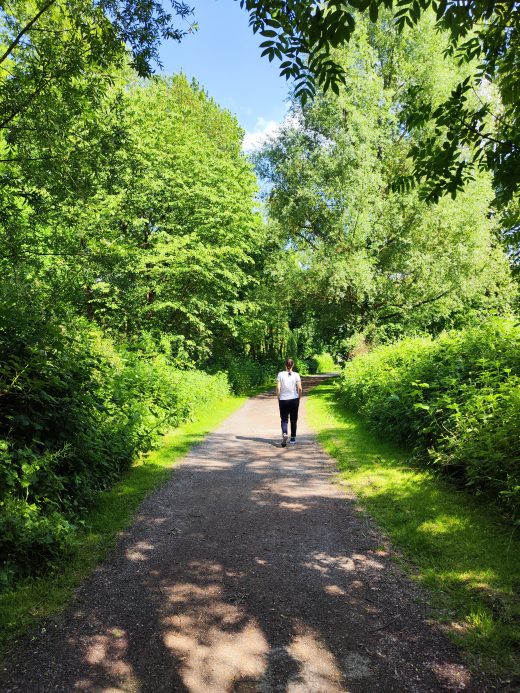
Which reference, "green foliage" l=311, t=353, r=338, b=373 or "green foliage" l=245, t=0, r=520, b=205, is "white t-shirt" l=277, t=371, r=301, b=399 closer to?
"green foliage" l=245, t=0, r=520, b=205

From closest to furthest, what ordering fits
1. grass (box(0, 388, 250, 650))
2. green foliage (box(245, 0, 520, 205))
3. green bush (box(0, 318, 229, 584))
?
green foliage (box(245, 0, 520, 205))
grass (box(0, 388, 250, 650))
green bush (box(0, 318, 229, 584))

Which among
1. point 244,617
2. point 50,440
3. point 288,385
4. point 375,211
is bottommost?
point 244,617

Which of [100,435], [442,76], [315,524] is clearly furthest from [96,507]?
[442,76]

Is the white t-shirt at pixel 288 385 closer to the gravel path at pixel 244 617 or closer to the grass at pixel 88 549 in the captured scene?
the grass at pixel 88 549

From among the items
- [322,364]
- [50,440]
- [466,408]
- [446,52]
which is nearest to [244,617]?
[50,440]

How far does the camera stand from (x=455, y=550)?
14.8 feet

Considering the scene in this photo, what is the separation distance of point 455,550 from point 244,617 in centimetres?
238

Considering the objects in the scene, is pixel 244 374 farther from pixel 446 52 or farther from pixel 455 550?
pixel 446 52

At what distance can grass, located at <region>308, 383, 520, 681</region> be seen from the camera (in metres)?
3.19

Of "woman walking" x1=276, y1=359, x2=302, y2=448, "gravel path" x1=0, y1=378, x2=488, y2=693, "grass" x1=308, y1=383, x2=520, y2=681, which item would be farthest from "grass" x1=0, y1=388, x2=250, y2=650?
"grass" x1=308, y1=383, x2=520, y2=681

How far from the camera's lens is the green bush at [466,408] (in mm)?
5488

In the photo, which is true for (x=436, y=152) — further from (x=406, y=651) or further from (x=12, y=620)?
(x=12, y=620)

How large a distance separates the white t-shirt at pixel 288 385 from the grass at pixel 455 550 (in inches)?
102

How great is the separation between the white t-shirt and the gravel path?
14.7 ft
